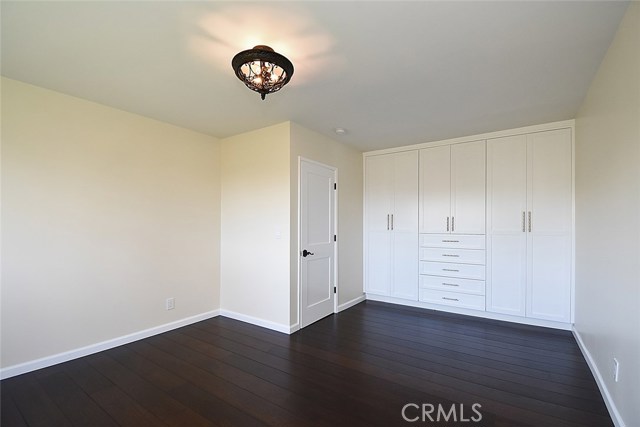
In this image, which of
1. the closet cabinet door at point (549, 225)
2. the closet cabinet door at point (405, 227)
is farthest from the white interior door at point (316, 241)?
the closet cabinet door at point (549, 225)

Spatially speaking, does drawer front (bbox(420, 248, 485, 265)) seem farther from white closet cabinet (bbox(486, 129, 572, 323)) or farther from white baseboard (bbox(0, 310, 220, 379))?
white baseboard (bbox(0, 310, 220, 379))

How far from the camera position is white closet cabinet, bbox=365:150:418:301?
169 inches

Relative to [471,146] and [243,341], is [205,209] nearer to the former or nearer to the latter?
[243,341]

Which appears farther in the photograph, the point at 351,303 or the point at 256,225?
the point at 351,303

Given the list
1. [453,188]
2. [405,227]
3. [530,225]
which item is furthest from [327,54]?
[530,225]

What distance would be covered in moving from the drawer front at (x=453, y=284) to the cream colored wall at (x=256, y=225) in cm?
211

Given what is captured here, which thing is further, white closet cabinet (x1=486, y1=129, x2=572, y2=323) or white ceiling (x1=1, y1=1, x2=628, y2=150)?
white closet cabinet (x1=486, y1=129, x2=572, y2=323)

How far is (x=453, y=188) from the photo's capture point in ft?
13.1

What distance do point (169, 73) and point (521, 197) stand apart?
4.00 metres

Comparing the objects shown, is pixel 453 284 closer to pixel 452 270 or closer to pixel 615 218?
pixel 452 270

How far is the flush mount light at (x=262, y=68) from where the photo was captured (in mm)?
1756

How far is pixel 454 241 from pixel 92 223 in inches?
167

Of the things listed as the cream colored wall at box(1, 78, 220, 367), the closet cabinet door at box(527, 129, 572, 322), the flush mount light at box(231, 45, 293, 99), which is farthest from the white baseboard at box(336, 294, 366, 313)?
the flush mount light at box(231, 45, 293, 99)

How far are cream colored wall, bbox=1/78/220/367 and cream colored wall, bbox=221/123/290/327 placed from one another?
12.8 inches
